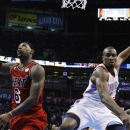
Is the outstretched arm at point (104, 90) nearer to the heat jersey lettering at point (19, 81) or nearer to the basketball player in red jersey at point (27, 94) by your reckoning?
the basketball player in red jersey at point (27, 94)

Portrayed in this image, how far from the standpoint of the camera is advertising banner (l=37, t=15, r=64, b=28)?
31453mm

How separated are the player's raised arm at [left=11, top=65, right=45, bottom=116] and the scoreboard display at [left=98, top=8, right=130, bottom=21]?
81.5 feet

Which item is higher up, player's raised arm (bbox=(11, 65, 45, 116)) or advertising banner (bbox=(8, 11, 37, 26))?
advertising banner (bbox=(8, 11, 37, 26))

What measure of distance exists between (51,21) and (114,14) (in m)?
6.95

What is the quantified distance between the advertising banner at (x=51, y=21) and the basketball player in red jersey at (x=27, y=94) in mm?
27667

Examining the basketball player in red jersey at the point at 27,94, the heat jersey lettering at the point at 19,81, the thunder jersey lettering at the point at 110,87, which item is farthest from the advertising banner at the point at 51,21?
the heat jersey lettering at the point at 19,81

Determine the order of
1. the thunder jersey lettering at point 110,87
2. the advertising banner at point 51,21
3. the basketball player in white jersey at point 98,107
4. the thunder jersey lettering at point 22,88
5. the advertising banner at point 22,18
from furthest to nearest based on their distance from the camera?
the advertising banner at point 51,21
the advertising banner at point 22,18
the thunder jersey lettering at point 110,87
the basketball player in white jersey at point 98,107
the thunder jersey lettering at point 22,88

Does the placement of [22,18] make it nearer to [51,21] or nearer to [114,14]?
[51,21]

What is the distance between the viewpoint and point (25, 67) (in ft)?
13.1

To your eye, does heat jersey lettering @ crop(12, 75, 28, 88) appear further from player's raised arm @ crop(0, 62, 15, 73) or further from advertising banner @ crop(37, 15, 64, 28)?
advertising banner @ crop(37, 15, 64, 28)

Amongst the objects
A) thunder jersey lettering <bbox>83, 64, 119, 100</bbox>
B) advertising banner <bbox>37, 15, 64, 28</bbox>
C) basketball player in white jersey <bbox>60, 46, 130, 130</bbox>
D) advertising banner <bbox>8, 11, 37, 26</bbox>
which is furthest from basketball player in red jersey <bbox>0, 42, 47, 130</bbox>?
advertising banner <bbox>8, 11, 37, 26</bbox>

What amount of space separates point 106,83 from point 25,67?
1.12 m

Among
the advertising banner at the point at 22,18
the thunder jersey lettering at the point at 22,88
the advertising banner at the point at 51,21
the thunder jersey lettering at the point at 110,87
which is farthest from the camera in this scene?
the advertising banner at the point at 51,21

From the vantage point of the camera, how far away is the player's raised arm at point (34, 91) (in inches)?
141
